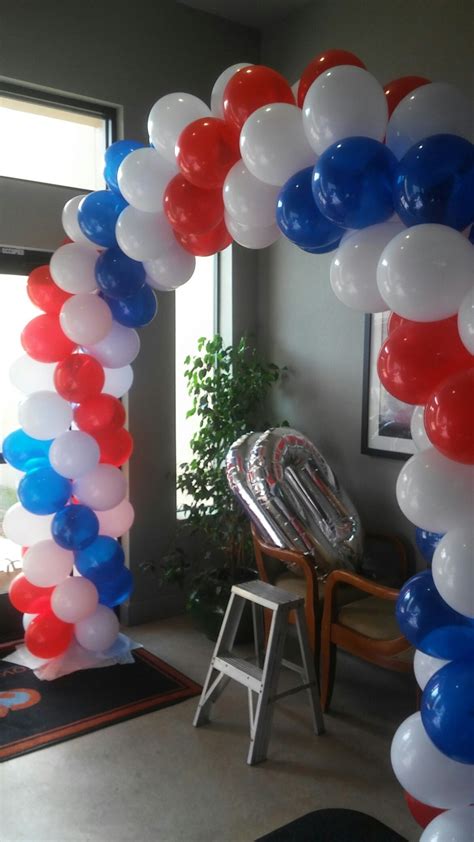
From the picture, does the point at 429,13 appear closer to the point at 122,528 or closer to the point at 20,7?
the point at 20,7

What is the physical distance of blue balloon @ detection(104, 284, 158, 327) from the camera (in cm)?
277

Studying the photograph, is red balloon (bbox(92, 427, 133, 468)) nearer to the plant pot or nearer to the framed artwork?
the plant pot

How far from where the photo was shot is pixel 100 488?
299cm

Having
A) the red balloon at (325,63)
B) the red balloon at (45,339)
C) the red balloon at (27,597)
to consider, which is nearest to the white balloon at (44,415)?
the red balloon at (45,339)

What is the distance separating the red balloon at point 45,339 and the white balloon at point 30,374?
0.08m

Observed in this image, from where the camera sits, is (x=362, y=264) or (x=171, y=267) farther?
(x=171, y=267)

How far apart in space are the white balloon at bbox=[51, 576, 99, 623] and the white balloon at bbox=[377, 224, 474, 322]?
211 cm

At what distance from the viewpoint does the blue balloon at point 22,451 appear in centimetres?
303

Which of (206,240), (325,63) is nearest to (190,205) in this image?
(206,240)

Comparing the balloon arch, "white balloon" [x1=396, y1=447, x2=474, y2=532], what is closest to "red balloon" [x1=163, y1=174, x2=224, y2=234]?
the balloon arch

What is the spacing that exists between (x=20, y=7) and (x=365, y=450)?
8.61 feet

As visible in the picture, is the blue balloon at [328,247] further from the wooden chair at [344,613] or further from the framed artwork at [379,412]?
the framed artwork at [379,412]

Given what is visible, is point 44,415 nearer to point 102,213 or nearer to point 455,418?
point 102,213

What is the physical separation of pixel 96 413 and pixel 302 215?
5.02 feet
